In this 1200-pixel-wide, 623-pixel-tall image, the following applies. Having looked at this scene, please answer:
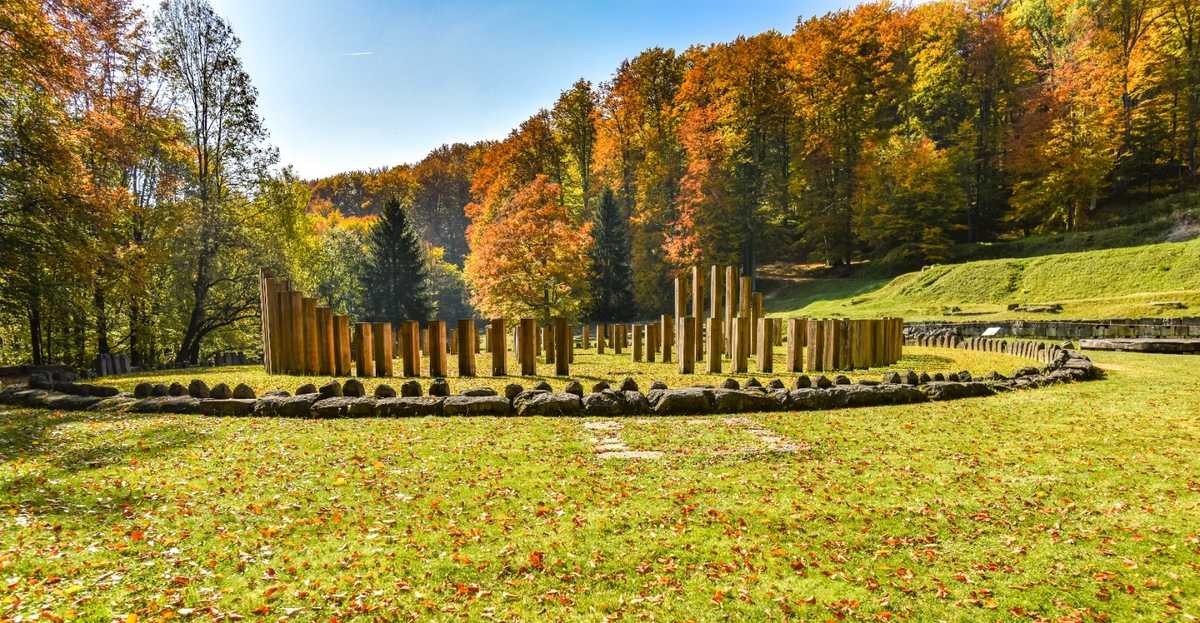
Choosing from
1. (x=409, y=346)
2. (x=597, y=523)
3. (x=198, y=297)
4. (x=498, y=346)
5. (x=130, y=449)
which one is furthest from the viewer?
(x=198, y=297)

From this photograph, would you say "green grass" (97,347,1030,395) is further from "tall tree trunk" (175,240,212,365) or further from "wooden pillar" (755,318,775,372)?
"tall tree trunk" (175,240,212,365)

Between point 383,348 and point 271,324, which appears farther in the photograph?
point 271,324

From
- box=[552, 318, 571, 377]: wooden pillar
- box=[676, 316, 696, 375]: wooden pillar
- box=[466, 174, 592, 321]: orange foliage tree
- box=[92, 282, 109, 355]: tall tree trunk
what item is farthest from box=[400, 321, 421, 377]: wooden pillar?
box=[466, 174, 592, 321]: orange foliage tree

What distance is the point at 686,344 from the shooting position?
12844 millimetres

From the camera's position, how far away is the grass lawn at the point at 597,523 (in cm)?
327

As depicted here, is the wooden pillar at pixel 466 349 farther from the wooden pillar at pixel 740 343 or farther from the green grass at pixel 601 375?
the wooden pillar at pixel 740 343

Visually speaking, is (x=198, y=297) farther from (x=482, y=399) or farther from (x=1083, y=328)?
(x=1083, y=328)

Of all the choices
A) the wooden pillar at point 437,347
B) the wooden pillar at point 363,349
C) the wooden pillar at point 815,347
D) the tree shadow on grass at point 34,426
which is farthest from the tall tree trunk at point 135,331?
the wooden pillar at point 815,347

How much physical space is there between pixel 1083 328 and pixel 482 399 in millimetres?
20884

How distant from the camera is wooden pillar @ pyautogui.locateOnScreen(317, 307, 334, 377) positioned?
1245 centimetres

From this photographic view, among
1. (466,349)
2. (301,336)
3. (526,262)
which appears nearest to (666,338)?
(466,349)

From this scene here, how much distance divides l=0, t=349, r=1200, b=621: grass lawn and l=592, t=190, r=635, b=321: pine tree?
34776mm

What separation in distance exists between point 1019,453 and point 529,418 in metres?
5.67

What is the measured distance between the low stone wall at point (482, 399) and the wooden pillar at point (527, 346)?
380 centimetres
